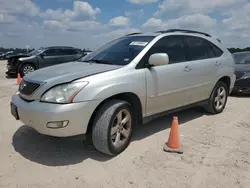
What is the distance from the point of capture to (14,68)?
12070mm

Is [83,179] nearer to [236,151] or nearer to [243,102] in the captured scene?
[236,151]

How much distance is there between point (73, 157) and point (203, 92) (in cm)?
290

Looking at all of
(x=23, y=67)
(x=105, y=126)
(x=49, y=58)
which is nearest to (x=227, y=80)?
(x=105, y=126)

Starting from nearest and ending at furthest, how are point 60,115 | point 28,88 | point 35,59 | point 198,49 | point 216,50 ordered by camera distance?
point 60,115, point 28,88, point 198,49, point 216,50, point 35,59

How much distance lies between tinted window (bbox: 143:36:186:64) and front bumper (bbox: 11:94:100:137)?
1.50 meters

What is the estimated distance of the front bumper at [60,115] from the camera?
2.82m

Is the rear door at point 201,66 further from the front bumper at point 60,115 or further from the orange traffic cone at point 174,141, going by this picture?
the front bumper at point 60,115

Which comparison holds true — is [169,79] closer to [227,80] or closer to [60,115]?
[60,115]

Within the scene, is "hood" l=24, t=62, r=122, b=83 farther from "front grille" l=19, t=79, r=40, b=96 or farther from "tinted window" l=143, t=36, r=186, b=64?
"tinted window" l=143, t=36, r=186, b=64

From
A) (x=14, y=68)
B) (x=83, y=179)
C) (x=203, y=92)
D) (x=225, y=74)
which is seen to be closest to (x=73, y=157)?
(x=83, y=179)

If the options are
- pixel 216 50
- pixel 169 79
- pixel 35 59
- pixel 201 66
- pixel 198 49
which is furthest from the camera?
pixel 35 59

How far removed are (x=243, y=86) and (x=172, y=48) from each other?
175 inches

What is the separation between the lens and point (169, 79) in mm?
3928

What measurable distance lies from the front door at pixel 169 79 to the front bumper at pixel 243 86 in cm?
398
